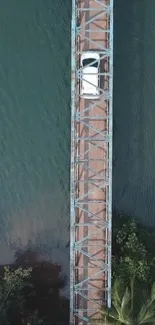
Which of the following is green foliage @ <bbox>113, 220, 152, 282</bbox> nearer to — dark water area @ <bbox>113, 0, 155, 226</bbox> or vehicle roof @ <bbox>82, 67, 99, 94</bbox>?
dark water area @ <bbox>113, 0, 155, 226</bbox>

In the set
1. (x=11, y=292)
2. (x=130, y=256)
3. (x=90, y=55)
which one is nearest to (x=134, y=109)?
(x=90, y=55)

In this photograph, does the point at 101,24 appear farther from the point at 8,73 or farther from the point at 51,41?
the point at 8,73

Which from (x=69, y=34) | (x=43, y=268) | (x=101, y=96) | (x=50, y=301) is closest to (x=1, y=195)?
(x=43, y=268)

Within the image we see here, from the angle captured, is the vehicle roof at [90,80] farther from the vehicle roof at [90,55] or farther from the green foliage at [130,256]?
the green foliage at [130,256]

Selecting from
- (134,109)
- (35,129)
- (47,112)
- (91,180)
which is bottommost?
(91,180)

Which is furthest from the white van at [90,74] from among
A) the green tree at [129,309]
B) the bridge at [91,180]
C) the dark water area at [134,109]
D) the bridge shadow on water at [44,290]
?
the bridge shadow on water at [44,290]

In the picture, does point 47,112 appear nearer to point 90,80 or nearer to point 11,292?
point 90,80

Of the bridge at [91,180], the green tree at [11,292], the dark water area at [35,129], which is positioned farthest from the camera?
the dark water area at [35,129]
